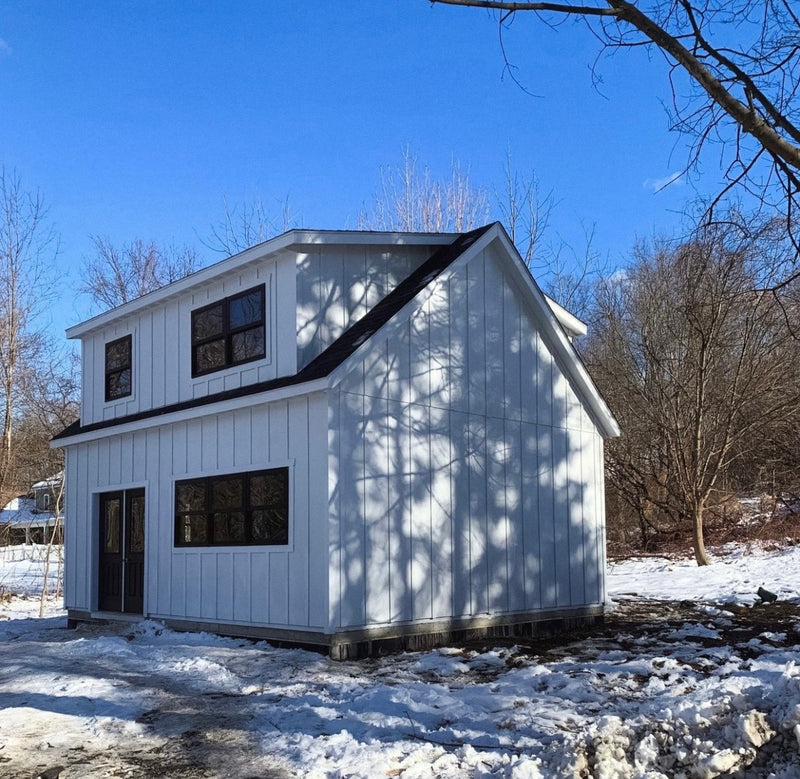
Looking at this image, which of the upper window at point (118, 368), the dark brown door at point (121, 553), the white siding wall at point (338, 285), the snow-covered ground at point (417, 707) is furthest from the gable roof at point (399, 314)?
the snow-covered ground at point (417, 707)

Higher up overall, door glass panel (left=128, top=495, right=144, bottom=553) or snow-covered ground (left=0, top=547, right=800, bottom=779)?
door glass panel (left=128, top=495, right=144, bottom=553)

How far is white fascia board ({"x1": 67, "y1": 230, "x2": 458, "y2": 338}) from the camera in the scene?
37.3 feet

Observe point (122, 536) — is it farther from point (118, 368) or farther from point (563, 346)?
point (563, 346)

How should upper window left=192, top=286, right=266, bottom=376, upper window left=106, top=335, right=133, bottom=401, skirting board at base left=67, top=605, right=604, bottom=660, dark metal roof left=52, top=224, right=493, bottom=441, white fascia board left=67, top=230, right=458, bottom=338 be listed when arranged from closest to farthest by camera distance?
skirting board at base left=67, top=605, right=604, bottom=660 < dark metal roof left=52, top=224, right=493, bottom=441 < white fascia board left=67, top=230, right=458, bottom=338 < upper window left=192, top=286, right=266, bottom=376 < upper window left=106, top=335, right=133, bottom=401

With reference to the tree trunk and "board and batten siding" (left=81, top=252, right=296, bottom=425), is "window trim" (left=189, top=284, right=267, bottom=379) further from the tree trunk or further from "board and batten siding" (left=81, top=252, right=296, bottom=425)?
the tree trunk

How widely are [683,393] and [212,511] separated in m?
13.4

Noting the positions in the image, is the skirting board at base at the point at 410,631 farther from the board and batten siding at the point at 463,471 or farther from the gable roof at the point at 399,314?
the gable roof at the point at 399,314

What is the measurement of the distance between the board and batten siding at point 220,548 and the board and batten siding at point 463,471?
41 cm

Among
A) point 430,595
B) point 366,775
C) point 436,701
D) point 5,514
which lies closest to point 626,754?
point 366,775

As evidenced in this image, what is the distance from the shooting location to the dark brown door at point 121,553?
1397 cm

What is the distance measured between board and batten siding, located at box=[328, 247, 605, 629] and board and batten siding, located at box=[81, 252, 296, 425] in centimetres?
155

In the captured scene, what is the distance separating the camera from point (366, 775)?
5.85 meters

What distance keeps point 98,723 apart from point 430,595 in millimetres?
4925

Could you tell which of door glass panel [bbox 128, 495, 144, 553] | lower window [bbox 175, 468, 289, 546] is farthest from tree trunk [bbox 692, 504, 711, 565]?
door glass panel [bbox 128, 495, 144, 553]
